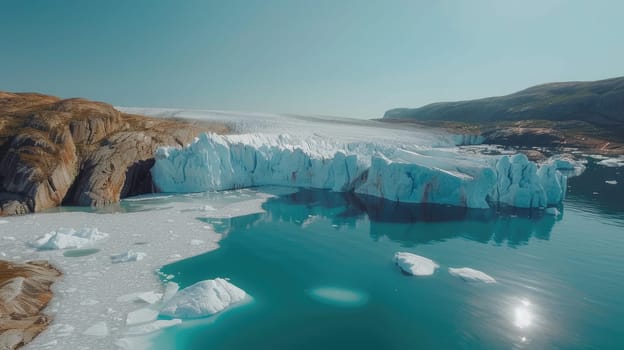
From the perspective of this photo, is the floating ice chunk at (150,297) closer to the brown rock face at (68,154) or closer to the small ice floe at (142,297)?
the small ice floe at (142,297)

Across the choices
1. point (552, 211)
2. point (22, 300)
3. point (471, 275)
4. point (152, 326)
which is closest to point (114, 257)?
point (22, 300)

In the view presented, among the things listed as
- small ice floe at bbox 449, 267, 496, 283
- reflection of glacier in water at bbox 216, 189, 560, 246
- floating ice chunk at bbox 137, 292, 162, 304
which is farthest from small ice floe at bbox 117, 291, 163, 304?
small ice floe at bbox 449, 267, 496, 283

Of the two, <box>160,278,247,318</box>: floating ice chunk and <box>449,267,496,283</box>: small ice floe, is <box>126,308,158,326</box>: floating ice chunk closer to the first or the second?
<box>160,278,247,318</box>: floating ice chunk

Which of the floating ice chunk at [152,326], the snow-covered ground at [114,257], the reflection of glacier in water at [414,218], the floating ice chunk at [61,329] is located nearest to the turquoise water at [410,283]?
the reflection of glacier in water at [414,218]

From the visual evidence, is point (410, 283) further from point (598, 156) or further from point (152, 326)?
point (598, 156)

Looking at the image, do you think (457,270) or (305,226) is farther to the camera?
(305,226)

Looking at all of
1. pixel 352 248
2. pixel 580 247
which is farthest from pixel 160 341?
pixel 580 247

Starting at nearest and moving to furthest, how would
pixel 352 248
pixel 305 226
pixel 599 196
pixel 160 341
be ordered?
1. pixel 160 341
2. pixel 352 248
3. pixel 305 226
4. pixel 599 196

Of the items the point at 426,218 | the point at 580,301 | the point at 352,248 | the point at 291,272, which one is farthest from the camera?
the point at 426,218

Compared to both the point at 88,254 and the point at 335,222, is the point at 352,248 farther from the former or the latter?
the point at 88,254
